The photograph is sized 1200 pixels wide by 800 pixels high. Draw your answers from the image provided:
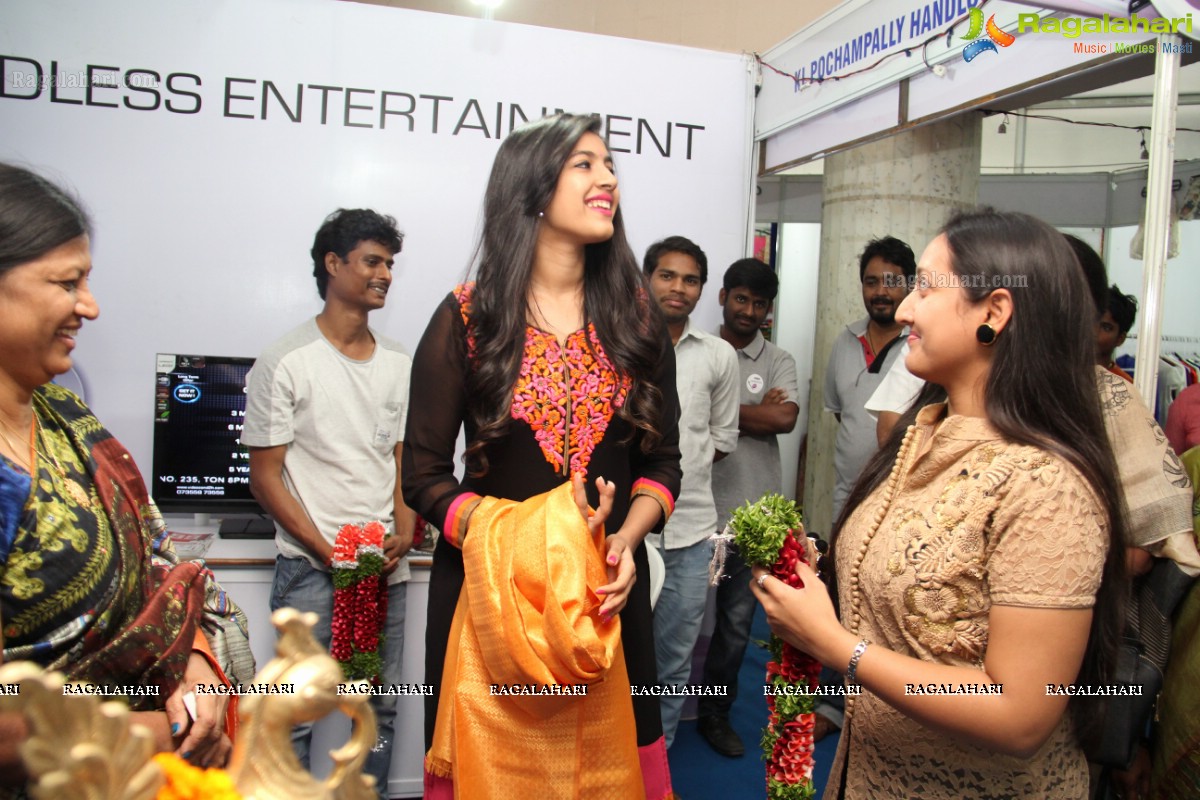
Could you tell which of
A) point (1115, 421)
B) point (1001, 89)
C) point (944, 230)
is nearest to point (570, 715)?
point (944, 230)

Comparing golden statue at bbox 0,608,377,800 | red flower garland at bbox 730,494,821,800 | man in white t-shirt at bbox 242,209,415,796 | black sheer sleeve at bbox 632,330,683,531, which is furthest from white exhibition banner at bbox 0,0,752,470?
golden statue at bbox 0,608,377,800

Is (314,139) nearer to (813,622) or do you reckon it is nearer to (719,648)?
Answer: (719,648)

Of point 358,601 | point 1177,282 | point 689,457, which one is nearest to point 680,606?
point 689,457

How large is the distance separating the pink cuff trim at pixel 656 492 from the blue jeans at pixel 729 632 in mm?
2103

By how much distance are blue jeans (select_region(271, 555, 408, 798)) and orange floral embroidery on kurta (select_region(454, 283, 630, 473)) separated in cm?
157

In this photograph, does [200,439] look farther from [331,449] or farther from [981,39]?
[981,39]

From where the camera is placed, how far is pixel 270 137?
3727mm

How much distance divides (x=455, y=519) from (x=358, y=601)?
4.74 feet

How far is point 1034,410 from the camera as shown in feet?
4.41

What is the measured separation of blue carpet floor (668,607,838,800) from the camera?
3451 mm

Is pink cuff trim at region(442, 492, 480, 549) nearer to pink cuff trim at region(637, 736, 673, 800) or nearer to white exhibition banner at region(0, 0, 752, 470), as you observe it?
pink cuff trim at region(637, 736, 673, 800)

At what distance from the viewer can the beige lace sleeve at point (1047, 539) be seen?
4.01ft

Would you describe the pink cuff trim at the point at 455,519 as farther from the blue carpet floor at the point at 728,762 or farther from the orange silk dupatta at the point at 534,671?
the blue carpet floor at the point at 728,762

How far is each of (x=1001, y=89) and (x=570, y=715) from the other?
244 cm
